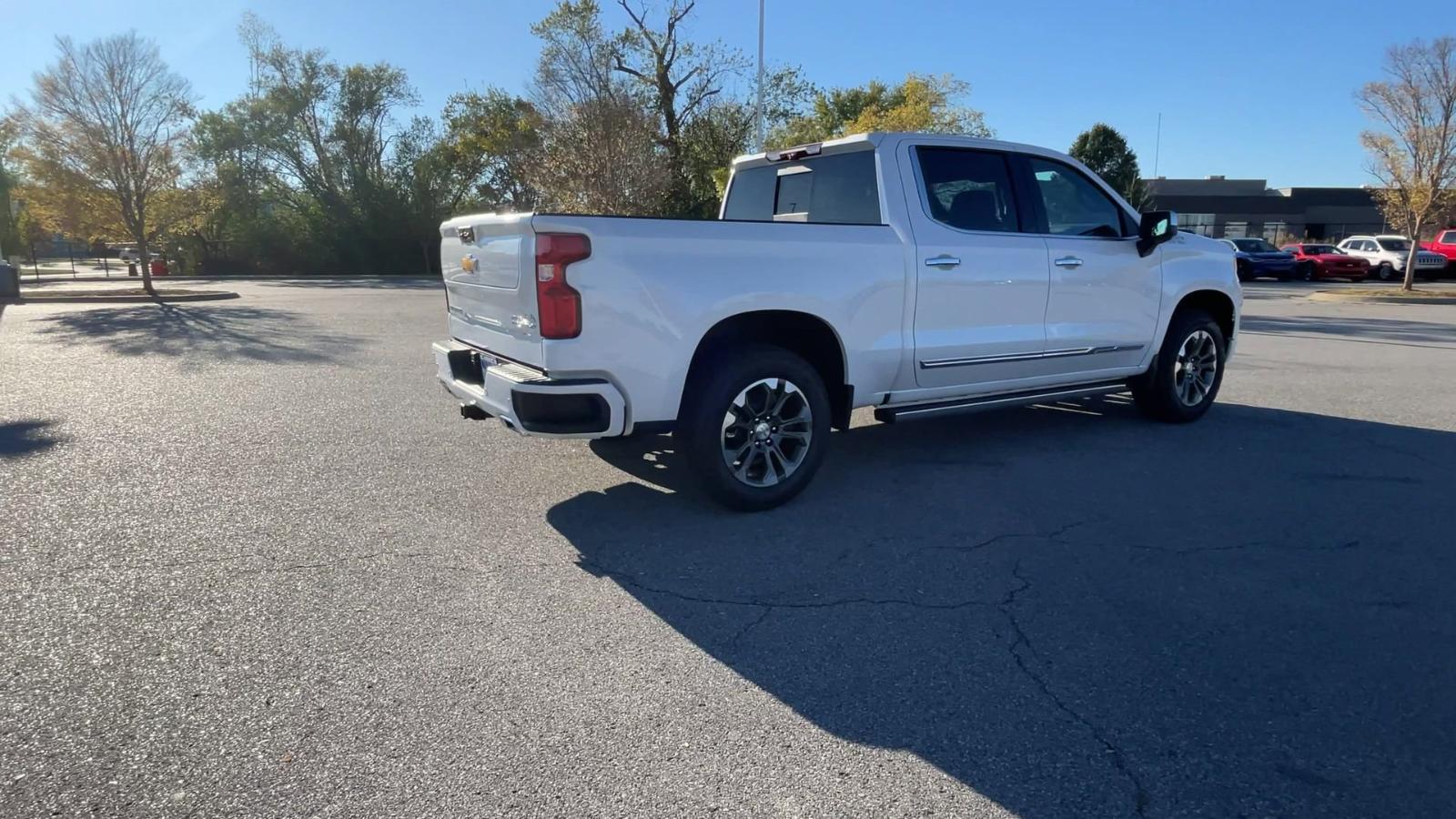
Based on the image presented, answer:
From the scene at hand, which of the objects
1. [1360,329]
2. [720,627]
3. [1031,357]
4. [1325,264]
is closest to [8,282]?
[1031,357]

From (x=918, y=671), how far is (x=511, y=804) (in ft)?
4.86

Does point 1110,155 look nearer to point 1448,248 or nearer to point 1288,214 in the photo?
point 1448,248

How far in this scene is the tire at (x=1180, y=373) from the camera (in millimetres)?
7016

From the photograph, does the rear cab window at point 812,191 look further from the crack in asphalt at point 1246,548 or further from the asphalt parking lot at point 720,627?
the crack in asphalt at point 1246,548

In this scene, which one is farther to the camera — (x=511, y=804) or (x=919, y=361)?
(x=919, y=361)

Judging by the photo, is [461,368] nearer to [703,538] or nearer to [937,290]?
[703,538]

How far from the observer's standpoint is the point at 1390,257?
106ft

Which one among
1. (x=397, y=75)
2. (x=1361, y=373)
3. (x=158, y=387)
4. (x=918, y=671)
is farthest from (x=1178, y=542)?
(x=397, y=75)

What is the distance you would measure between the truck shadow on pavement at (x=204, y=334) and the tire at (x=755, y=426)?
306 inches

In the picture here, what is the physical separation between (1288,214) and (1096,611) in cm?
5807

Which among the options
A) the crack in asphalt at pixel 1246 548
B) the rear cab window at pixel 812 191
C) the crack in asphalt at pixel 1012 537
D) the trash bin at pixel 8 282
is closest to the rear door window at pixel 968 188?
the rear cab window at pixel 812 191

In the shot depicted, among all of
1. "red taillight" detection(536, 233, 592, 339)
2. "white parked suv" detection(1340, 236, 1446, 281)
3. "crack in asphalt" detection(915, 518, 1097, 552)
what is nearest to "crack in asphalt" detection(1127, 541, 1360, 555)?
"crack in asphalt" detection(915, 518, 1097, 552)

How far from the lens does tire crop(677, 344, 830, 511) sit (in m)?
4.67

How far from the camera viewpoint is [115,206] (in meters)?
24.0
